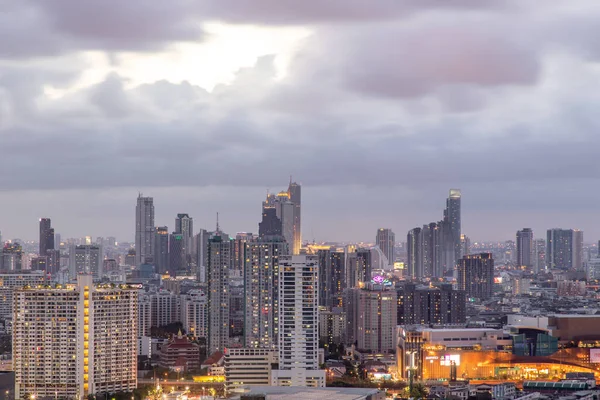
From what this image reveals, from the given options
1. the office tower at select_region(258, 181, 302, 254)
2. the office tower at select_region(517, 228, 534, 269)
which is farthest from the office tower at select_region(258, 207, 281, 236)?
the office tower at select_region(517, 228, 534, 269)

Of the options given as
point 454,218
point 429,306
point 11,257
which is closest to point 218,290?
point 429,306

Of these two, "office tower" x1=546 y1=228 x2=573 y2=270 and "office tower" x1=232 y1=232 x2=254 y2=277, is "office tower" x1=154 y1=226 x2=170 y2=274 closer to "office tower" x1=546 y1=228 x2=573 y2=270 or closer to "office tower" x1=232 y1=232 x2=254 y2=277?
"office tower" x1=546 y1=228 x2=573 y2=270

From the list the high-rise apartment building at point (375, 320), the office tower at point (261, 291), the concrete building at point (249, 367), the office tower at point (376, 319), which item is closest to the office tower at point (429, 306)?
the high-rise apartment building at point (375, 320)

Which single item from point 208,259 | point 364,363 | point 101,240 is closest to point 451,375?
point 364,363

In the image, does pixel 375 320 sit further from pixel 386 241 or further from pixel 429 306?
pixel 386 241

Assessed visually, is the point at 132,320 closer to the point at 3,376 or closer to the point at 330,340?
the point at 3,376

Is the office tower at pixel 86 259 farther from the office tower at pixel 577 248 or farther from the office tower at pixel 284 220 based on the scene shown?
the office tower at pixel 577 248

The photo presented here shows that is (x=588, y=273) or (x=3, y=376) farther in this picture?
(x=588, y=273)
